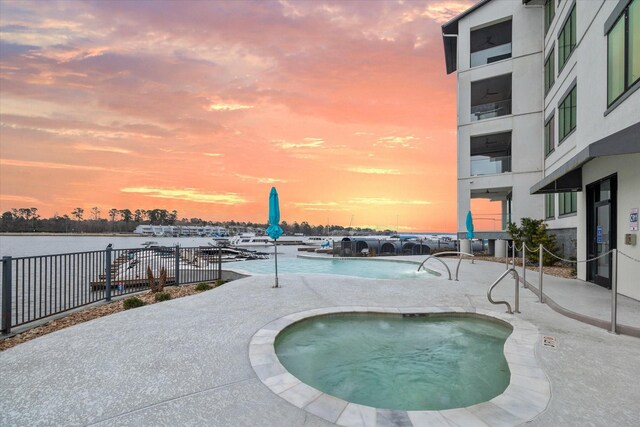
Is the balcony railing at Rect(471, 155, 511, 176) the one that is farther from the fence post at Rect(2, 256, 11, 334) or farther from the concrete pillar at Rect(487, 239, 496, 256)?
the fence post at Rect(2, 256, 11, 334)

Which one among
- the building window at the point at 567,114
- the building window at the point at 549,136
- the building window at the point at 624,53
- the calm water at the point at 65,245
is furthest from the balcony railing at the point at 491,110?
the calm water at the point at 65,245

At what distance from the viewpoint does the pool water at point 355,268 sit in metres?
13.8

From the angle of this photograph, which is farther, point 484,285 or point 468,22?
point 468,22

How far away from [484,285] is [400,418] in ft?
26.8

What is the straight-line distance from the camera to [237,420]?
2.75 meters

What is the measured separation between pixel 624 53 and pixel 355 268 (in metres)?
12.3

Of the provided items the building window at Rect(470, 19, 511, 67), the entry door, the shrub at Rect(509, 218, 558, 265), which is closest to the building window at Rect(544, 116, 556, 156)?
the shrub at Rect(509, 218, 558, 265)

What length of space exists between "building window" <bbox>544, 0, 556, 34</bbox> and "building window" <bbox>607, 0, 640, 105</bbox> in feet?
40.8

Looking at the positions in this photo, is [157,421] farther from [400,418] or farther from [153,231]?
[153,231]

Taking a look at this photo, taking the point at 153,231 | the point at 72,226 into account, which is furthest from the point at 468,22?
the point at 72,226

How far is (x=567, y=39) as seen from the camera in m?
14.2

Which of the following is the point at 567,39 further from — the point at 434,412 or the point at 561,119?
the point at 434,412

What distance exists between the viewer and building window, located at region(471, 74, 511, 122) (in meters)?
20.8

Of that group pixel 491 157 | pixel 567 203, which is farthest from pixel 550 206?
pixel 491 157
